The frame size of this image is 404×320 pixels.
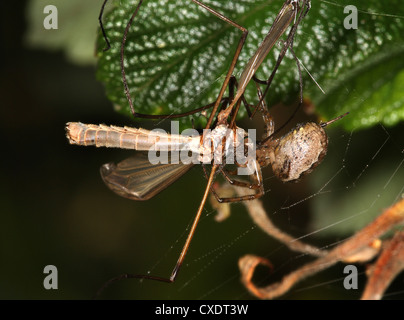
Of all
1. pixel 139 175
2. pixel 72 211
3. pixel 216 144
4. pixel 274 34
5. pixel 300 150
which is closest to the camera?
pixel 274 34

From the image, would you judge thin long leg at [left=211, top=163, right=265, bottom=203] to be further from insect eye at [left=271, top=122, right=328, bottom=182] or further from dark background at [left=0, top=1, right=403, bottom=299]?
dark background at [left=0, top=1, right=403, bottom=299]

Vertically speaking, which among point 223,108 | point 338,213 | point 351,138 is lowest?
point 338,213

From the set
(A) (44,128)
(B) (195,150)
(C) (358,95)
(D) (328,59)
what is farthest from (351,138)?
(A) (44,128)

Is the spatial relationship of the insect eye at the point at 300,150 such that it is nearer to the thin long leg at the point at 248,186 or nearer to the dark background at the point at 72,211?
the thin long leg at the point at 248,186

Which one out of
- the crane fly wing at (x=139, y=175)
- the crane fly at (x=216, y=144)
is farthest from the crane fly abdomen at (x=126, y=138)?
the crane fly wing at (x=139, y=175)

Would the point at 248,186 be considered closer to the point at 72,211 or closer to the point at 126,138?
the point at 126,138

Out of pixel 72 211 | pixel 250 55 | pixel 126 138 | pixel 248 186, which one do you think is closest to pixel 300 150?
pixel 248 186
